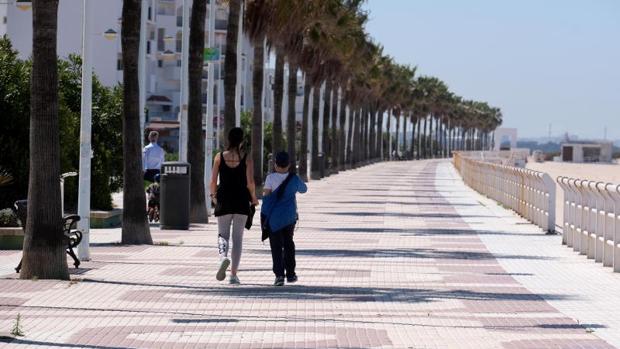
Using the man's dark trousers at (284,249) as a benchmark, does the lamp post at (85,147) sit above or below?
above

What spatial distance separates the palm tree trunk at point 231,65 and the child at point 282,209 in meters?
18.7

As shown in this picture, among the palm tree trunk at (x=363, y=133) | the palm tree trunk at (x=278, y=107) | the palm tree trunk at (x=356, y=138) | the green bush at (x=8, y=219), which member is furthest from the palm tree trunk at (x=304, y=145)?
the palm tree trunk at (x=363, y=133)

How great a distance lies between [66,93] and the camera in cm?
3152

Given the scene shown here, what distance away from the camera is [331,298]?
51.9ft

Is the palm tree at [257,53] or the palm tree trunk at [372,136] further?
the palm tree trunk at [372,136]

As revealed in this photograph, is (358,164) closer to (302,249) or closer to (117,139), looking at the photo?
(117,139)

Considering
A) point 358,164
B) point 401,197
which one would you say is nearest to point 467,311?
point 401,197

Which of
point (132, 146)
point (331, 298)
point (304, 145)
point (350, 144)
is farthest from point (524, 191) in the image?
point (350, 144)

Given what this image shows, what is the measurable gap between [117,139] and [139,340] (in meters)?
20.1

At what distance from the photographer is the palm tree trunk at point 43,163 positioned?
1709 centimetres

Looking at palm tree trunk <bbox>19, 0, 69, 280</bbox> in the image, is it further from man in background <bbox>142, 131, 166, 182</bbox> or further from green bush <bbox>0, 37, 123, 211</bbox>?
man in background <bbox>142, 131, 166, 182</bbox>

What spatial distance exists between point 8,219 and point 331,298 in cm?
852

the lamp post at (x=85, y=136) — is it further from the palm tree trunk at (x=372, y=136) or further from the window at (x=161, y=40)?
the palm tree trunk at (x=372, y=136)

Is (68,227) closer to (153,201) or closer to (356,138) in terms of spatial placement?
(153,201)
